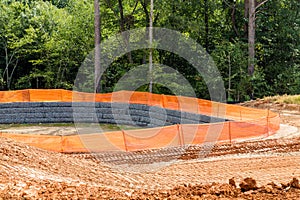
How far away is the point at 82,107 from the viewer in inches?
893

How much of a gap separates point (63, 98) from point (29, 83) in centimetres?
845

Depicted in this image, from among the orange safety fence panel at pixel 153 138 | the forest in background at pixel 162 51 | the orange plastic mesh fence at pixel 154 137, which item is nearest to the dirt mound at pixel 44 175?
the orange plastic mesh fence at pixel 154 137

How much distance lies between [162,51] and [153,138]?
16.9 m

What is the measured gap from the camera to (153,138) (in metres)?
13.7

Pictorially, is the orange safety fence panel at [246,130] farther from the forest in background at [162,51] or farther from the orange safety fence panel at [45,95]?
the orange safety fence panel at [45,95]

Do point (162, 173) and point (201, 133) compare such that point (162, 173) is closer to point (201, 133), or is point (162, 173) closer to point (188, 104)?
point (201, 133)

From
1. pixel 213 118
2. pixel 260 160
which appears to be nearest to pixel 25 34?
pixel 213 118

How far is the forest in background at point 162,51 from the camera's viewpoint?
27797 mm

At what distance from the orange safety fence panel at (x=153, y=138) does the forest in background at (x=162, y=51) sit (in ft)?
43.6

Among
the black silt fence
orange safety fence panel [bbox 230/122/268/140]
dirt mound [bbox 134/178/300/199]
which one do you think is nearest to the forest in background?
the black silt fence

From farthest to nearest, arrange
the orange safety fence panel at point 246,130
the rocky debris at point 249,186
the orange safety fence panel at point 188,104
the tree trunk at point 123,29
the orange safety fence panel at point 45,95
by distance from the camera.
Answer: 1. the tree trunk at point 123,29
2. the orange safety fence panel at point 45,95
3. the orange safety fence panel at point 188,104
4. the orange safety fence panel at point 246,130
5. the rocky debris at point 249,186

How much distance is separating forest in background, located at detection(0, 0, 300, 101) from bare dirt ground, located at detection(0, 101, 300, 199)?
1260cm

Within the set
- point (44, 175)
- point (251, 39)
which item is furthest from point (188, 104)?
point (44, 175)

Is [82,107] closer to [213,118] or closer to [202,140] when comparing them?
[213,118]
